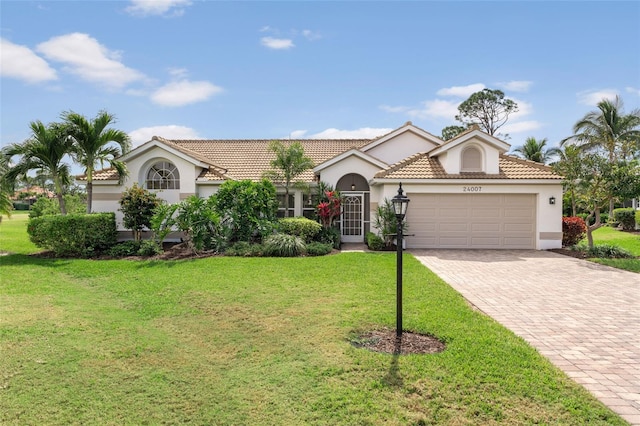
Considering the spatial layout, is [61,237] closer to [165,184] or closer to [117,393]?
[165,184]

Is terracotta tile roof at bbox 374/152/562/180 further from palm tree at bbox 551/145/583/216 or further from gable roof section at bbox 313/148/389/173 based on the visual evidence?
gable roof section at bbox 313/148/389/173

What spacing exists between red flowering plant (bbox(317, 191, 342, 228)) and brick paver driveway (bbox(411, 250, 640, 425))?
4620mm

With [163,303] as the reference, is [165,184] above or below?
above

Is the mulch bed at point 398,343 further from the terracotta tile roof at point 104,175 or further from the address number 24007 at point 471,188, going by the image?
the terracotta tile roof at point 104,175

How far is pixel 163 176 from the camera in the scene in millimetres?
19391

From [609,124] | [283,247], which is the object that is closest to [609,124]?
[609,124]

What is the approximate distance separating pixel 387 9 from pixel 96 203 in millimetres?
16339

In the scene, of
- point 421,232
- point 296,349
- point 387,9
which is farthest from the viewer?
point 421,232

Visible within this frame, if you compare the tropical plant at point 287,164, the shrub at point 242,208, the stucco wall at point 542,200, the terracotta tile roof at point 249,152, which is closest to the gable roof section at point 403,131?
the terracotta tile roof at point 249,152

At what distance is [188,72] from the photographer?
53.2 feet

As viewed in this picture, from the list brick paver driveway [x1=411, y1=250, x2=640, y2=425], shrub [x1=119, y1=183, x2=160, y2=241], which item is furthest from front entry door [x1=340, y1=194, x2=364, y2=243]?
shrub [x1=119, y1=183, x2=160, y2=241]

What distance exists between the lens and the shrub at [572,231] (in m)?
18.1

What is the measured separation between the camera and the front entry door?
64.2ft

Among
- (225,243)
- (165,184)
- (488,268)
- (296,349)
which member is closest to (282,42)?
(225,243)
